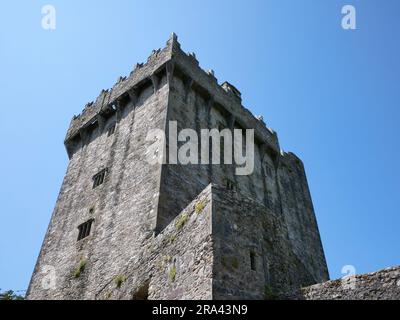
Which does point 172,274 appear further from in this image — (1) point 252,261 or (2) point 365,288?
(2) point 365,288

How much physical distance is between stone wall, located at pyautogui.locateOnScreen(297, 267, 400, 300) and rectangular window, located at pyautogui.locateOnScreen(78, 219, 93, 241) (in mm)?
11949

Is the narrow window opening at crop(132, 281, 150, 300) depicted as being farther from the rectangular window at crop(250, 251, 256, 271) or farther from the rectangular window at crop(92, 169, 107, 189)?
the rectangular window at crop(92, 169, 107, 189)

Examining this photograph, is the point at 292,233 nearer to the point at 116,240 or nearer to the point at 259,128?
the point at 259,128

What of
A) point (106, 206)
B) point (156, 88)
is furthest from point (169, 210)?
point (156, 88)

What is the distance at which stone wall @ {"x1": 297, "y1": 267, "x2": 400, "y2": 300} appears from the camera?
7660 mm

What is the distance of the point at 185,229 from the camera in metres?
9.98

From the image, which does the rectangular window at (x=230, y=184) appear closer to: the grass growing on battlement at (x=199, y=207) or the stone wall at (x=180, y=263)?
the stone wall at (x=180, y=263)

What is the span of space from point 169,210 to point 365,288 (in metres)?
8.71

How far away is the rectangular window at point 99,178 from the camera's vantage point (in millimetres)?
20234

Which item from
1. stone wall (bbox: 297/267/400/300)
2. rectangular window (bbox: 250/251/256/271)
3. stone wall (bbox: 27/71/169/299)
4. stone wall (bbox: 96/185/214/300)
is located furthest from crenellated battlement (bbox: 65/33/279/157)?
stone wall (bbox: 297/267/400/300)

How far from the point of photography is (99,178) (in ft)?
67.2
